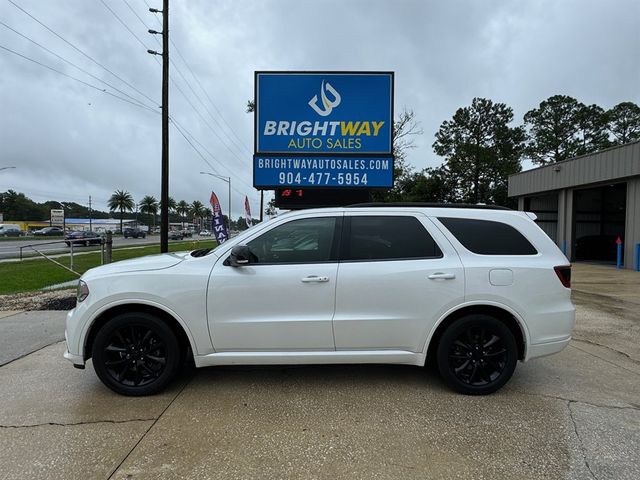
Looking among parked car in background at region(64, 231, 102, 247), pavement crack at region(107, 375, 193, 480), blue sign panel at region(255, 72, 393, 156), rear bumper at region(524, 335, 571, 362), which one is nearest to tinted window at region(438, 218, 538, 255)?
rear bumper at region(524, 335, 571, 362)

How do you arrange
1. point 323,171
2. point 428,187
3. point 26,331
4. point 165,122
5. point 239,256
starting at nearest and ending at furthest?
point 239,256
point 26,331
point 323,171
point 165,122
point 428,187

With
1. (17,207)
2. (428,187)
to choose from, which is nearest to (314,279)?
(428,187)

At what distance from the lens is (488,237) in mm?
4020

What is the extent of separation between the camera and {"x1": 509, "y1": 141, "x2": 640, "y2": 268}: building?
17125 mm

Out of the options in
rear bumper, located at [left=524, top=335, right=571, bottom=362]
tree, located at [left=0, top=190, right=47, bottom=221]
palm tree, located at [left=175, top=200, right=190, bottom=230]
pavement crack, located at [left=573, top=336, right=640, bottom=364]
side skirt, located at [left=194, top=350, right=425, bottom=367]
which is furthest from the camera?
palm tree, located at [left=175, top=200, right=190, bottom=230]

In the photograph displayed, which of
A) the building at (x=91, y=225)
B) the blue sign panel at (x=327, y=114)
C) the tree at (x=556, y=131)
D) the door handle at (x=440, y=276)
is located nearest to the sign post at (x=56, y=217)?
the blue sign panel at (x=327, y=114)

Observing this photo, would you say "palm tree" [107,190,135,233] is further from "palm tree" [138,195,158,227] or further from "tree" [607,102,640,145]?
"tree" [607,102,640,145]

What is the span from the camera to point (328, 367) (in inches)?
182

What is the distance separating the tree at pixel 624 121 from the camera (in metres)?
53.9

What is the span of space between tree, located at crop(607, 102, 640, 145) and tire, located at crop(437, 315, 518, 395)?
63.8 metres

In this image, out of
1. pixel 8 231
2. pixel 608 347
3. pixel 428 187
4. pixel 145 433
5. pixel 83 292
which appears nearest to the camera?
pixel 145 433

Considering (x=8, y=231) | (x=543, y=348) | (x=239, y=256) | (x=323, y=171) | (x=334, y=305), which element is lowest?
(x=8, y=231)

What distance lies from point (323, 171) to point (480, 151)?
159 feet

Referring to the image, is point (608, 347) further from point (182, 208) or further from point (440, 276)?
point (182, 208)
